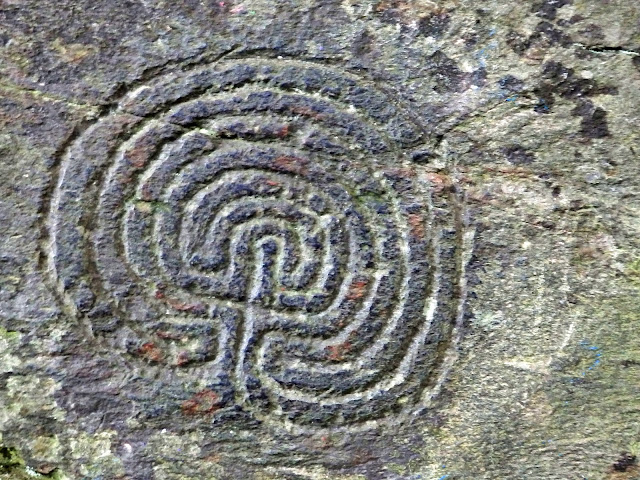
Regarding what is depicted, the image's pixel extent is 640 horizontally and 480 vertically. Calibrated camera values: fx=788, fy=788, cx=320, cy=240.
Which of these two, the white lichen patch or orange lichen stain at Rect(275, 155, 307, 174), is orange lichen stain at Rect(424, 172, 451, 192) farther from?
the white lichen patch

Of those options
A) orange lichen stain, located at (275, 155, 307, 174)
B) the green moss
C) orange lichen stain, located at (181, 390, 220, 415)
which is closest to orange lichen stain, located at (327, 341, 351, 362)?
orange lichen stain, located at (181, 390, 220, 415)

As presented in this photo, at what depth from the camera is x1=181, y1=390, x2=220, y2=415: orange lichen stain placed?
1526 mm

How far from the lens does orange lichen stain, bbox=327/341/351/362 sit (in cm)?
153

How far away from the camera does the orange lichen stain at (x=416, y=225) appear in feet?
4.93

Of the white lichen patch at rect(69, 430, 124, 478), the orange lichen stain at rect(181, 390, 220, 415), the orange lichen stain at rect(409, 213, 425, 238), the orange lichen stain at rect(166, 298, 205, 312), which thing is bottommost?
the white lichen patch at rect(69, 430, 124, 478)

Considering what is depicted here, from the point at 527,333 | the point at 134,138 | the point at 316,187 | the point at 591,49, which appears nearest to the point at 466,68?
the point at 591,49

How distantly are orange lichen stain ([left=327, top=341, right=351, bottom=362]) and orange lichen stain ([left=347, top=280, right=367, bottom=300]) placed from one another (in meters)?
0.09

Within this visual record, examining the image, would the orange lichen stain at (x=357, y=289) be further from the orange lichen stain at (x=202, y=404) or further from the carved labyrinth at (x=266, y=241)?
the orange lichen stain at (x=202, y=404)

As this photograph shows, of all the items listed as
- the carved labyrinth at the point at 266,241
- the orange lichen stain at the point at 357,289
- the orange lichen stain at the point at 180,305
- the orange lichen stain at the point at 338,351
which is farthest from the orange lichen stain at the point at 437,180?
the orange lichen stain at the point at 180,305

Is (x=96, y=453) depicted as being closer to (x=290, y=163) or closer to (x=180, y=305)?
(x=180, y=305)

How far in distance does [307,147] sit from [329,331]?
1.17ft

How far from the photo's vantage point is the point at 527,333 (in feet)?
5.06

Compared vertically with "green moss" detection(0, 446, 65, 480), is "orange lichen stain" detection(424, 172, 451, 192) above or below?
above

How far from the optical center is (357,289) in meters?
1.52
